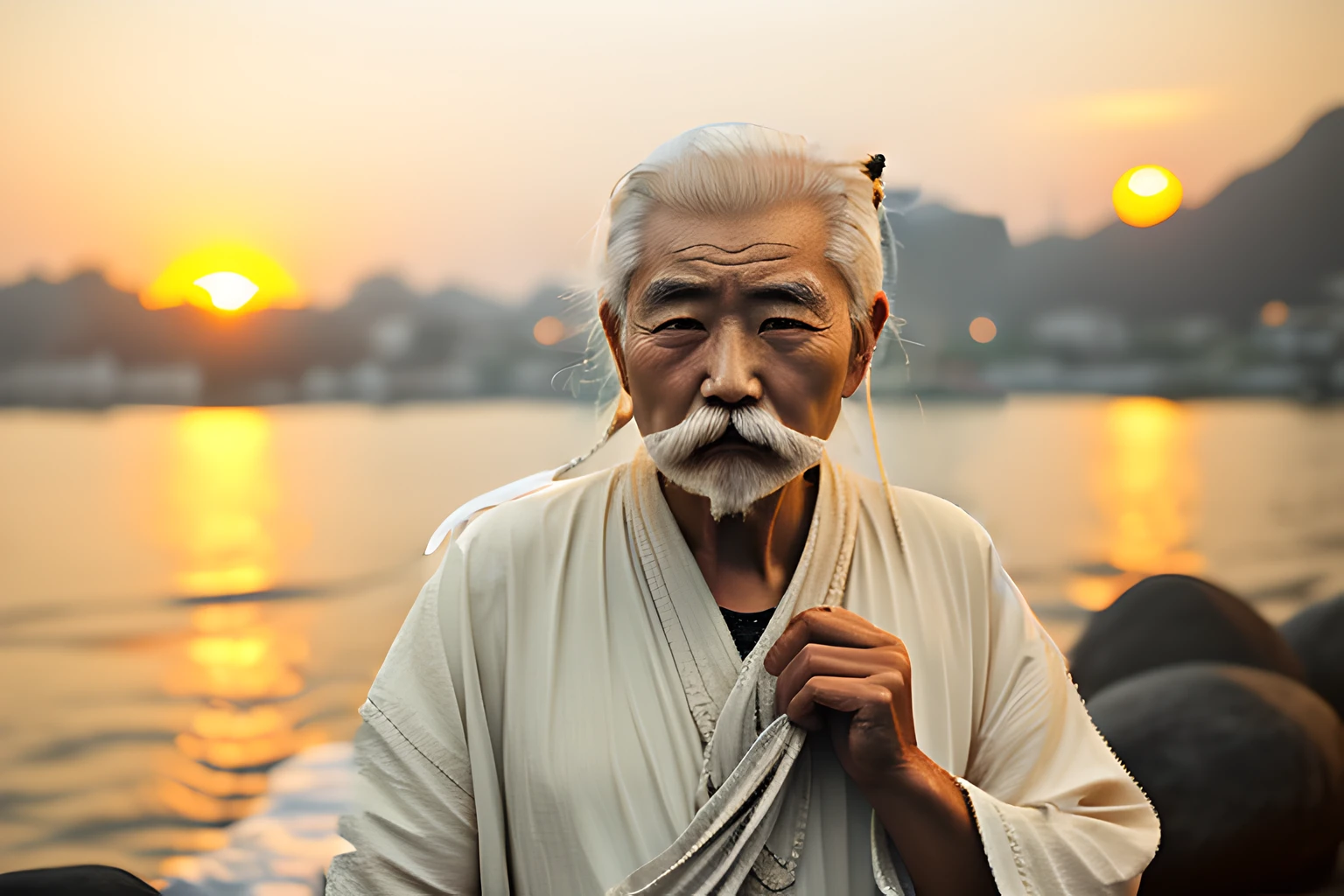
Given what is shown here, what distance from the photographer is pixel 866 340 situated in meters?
1.29

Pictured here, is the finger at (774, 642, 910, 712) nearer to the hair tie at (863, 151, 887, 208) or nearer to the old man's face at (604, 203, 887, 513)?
the old man's face at (604, 203, 887, 513)

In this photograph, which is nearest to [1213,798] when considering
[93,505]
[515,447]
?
[515,447]

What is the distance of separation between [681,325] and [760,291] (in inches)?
3.9

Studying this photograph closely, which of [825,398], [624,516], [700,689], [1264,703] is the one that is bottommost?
[1264,703]

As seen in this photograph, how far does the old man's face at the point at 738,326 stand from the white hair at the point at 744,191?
0.02 metres

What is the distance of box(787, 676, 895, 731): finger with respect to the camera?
1.10m

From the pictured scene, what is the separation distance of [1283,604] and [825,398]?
2.62 meters

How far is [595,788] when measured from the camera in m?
1.16

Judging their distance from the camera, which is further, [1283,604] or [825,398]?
[1283,604]

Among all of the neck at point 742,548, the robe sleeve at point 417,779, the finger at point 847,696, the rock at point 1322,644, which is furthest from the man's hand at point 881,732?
the rock at point 1322,644

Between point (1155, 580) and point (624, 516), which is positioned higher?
point (624, 516)

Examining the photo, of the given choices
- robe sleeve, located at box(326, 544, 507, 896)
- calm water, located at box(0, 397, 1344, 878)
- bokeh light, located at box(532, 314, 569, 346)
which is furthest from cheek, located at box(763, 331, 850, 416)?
bokeh light, located at box(532, 314, 569, 346)

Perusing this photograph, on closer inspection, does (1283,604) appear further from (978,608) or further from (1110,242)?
(978,608)

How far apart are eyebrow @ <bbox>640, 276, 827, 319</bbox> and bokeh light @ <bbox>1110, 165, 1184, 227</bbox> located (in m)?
2.22
